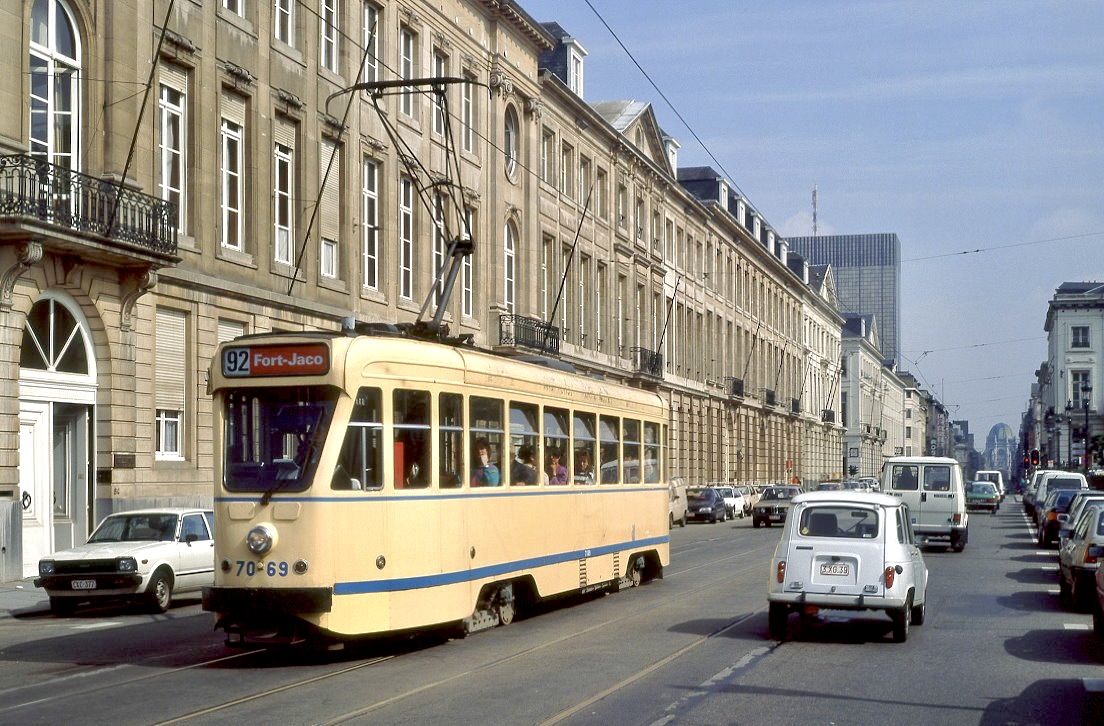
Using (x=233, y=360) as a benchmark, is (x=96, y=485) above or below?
below

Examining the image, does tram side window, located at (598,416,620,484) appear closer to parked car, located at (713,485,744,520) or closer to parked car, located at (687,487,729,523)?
parked car, located at (687,487,729,523)

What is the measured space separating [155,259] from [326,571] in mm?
15247

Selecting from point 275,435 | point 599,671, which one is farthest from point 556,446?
point 599,671

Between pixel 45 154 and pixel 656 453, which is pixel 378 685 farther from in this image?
pixel 45 154

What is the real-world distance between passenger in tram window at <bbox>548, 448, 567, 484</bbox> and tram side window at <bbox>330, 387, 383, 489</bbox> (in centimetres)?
458

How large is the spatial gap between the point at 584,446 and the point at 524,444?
8.29 feet

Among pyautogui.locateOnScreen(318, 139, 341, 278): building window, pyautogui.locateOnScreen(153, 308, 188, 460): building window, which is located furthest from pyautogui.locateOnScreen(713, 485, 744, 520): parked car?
pyautogui.locateOnScreen(153, 308, 188, 460): building window

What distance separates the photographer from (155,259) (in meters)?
27.0

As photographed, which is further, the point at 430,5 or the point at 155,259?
the point at 430,5

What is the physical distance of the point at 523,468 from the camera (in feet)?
56.4

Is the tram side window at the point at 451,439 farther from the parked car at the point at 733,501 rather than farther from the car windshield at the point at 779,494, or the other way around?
the parked car at the point at 733,501

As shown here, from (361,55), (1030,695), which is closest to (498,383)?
(1030,695)

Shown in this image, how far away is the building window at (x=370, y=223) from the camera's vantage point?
1458 inches

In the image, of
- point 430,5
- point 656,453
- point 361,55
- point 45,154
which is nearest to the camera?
point 656,453
